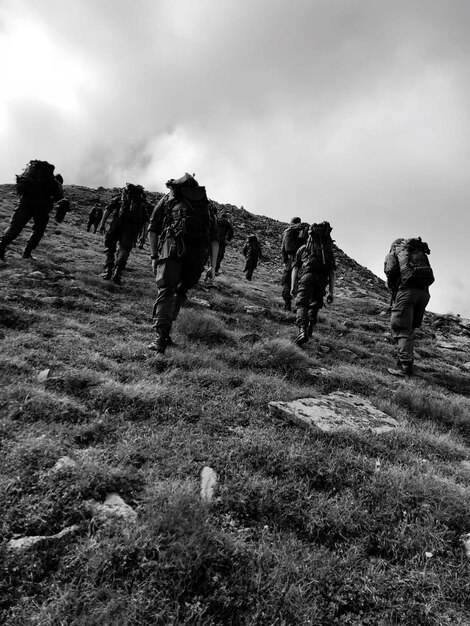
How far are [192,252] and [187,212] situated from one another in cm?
60

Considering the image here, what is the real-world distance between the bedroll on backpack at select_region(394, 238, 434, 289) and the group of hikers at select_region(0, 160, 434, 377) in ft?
0.04

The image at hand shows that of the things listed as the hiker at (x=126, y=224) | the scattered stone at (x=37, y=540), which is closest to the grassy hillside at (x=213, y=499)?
the scattered stone at (x=37, y=540)

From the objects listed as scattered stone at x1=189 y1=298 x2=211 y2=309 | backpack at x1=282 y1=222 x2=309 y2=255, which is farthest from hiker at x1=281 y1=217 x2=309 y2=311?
scattered stone at x1=189 y1=298 x2=211 y2=309

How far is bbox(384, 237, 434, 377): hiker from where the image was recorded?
25.2 ft

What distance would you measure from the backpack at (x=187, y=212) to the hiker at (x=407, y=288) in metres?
4.18

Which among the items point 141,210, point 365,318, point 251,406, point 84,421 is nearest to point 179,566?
point 84,421

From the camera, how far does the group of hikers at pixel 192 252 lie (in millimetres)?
5867

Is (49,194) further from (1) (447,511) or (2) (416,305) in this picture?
(1) (447,511)

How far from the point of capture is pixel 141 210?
1017 cm

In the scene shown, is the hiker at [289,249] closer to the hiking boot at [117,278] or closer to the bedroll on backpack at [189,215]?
the hiking boot at [117,278]

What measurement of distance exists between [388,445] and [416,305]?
5.01 metres

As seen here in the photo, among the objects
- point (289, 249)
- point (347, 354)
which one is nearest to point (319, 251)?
point (347, 354)

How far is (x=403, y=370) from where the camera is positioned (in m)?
7.58

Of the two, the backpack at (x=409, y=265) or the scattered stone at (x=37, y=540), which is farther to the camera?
the backpack at (x=409, y=265)
